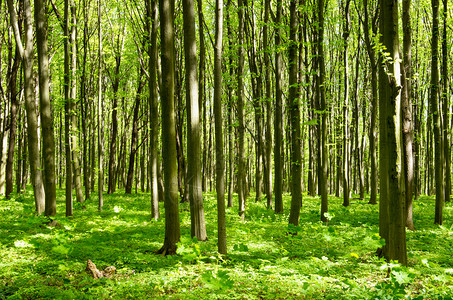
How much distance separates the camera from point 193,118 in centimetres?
773

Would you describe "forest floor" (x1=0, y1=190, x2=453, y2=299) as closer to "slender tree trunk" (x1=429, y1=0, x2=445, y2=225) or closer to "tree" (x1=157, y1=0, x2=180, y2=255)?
"tree" (x1=157, y1=0, x2=180, y2=255)

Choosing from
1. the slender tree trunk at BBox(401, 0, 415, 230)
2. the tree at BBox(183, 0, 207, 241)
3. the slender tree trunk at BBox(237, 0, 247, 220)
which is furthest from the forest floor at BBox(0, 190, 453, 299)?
the slender tree trunk at BBox(237, 0, 247, 220)

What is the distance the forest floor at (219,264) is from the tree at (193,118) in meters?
0.62

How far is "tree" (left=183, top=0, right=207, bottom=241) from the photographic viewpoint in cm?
747

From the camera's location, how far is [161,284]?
17.7 feet

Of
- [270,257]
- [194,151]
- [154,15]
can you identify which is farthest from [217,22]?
[270,257]

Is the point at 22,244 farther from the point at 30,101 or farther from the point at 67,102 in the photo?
the point at 67,102

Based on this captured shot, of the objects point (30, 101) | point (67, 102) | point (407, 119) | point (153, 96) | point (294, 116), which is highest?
point (67, 102)

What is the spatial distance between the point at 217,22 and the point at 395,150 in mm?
4725

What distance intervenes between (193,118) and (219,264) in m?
3.32

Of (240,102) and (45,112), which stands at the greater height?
(240,102)

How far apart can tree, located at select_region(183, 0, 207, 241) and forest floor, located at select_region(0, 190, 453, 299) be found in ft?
2.04

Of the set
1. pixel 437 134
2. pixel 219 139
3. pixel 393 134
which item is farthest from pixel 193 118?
pixel 437 134

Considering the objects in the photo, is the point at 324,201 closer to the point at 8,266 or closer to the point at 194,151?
the point at 194,151
